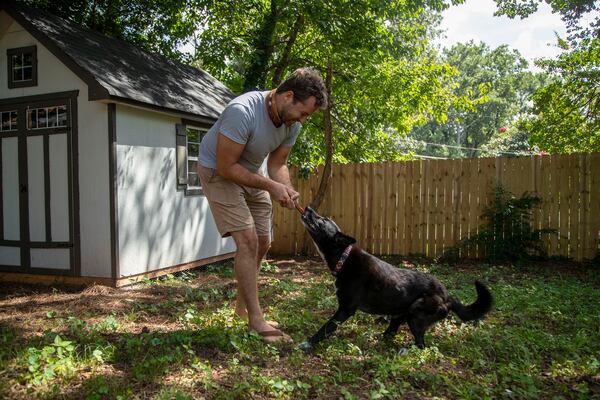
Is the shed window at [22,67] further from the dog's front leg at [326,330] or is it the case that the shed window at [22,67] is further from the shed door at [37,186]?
the dog's front leg at [326,330]

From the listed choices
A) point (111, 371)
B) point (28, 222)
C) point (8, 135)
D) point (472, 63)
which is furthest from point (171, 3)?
point (472, 63)

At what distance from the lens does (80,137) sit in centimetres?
656

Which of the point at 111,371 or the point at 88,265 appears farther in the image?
the point at 88,265

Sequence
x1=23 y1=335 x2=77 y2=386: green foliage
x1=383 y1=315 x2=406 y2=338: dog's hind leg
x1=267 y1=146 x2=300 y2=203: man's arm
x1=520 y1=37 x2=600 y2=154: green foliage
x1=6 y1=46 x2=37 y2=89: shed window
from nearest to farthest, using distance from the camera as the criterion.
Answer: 1. x1=23 y1=335 x2=77 y2=386: green foliage
2. x1=383 y1=315 x2=406 y2=338: dog's hind leg
3. x1=267 y1=146 x2=300 y2=203: man's arm
4. x1=6 y1=46 x2=37 y2=89: shed window
5. x1=520 y1=37 x2=600 y2=154: green foliage

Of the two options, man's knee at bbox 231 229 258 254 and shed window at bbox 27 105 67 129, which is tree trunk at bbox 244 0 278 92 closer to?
shed window at bbox 27 105 67 129

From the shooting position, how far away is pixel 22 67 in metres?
6.92

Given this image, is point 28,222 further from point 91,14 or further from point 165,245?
point 91,14

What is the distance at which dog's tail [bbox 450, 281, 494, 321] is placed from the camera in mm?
3643

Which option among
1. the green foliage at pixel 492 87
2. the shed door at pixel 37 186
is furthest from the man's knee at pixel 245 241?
the green foliage at pixel 492 87

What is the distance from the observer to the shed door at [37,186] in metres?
6.68

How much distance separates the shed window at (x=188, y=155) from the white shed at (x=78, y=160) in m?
0.17

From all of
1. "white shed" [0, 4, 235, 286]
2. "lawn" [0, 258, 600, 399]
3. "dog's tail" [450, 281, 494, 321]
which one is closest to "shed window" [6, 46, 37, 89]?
"white shed" [0, 4, 235, 286]

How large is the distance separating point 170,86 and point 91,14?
634cm

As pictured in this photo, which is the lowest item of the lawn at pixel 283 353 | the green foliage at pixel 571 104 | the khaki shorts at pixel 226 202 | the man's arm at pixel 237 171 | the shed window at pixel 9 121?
the lawn at pixel 283 353
